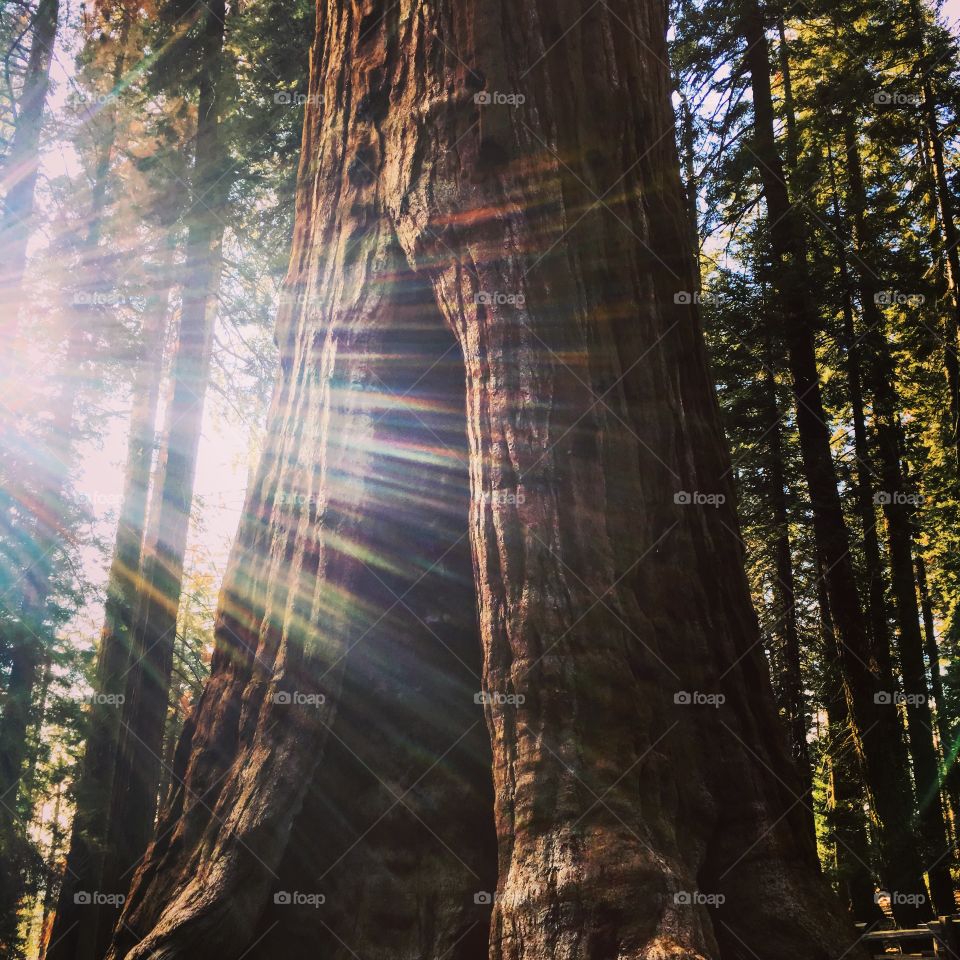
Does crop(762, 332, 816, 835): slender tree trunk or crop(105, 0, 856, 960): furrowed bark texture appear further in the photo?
crop(762, 332, 816, 835): slender tree trunk

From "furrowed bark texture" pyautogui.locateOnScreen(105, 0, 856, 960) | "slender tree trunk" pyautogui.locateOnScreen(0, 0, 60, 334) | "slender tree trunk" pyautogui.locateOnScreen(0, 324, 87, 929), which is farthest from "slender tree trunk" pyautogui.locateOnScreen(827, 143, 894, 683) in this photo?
"slender tree trunk" pyautogui.locateOnScreen(0, 0, 60, 334)

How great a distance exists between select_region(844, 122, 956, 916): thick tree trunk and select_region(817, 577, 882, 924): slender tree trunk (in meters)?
0.79

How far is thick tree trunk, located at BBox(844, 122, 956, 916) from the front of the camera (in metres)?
10.6

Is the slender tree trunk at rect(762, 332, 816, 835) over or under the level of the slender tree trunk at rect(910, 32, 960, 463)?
under

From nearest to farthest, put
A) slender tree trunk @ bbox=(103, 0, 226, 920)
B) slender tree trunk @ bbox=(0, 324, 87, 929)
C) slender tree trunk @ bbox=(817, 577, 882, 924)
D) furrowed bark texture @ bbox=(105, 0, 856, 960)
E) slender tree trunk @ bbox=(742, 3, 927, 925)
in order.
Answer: furrowed bark texture @ bbox=(105, 0, 856, 960)
slender tree trunk @ bbox=(103, 0, 226, 920)
slender tree trunk @ bbox=(742, 3, 927, 925)
slender tree trunk @ bbox=(817, 577, 882, 924)
slender tree trunk @ bbox=(0, 324, 87, 929)

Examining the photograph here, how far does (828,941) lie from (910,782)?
6645 mm

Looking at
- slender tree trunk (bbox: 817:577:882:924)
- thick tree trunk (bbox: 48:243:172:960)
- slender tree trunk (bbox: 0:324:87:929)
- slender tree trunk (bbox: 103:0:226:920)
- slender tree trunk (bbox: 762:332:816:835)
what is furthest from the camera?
slender tree trunk (bbox: 762:332:816:835)

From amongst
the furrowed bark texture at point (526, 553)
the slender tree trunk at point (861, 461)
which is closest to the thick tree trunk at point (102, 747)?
the furrowed bark texture at point (526, 553)

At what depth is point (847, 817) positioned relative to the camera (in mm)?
8305

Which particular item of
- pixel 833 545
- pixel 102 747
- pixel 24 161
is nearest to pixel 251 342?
pixel 24 161

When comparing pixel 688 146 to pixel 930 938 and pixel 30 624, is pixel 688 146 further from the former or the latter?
pixel 30 624

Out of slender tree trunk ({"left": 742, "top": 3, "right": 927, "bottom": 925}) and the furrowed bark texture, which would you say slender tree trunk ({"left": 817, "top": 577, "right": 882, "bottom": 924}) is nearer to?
slender tree trunk ({"left": 742, "top": 3, "right": 927, "bottom": 925})

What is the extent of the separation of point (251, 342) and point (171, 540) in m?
4.31

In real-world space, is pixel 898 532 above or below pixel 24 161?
below
